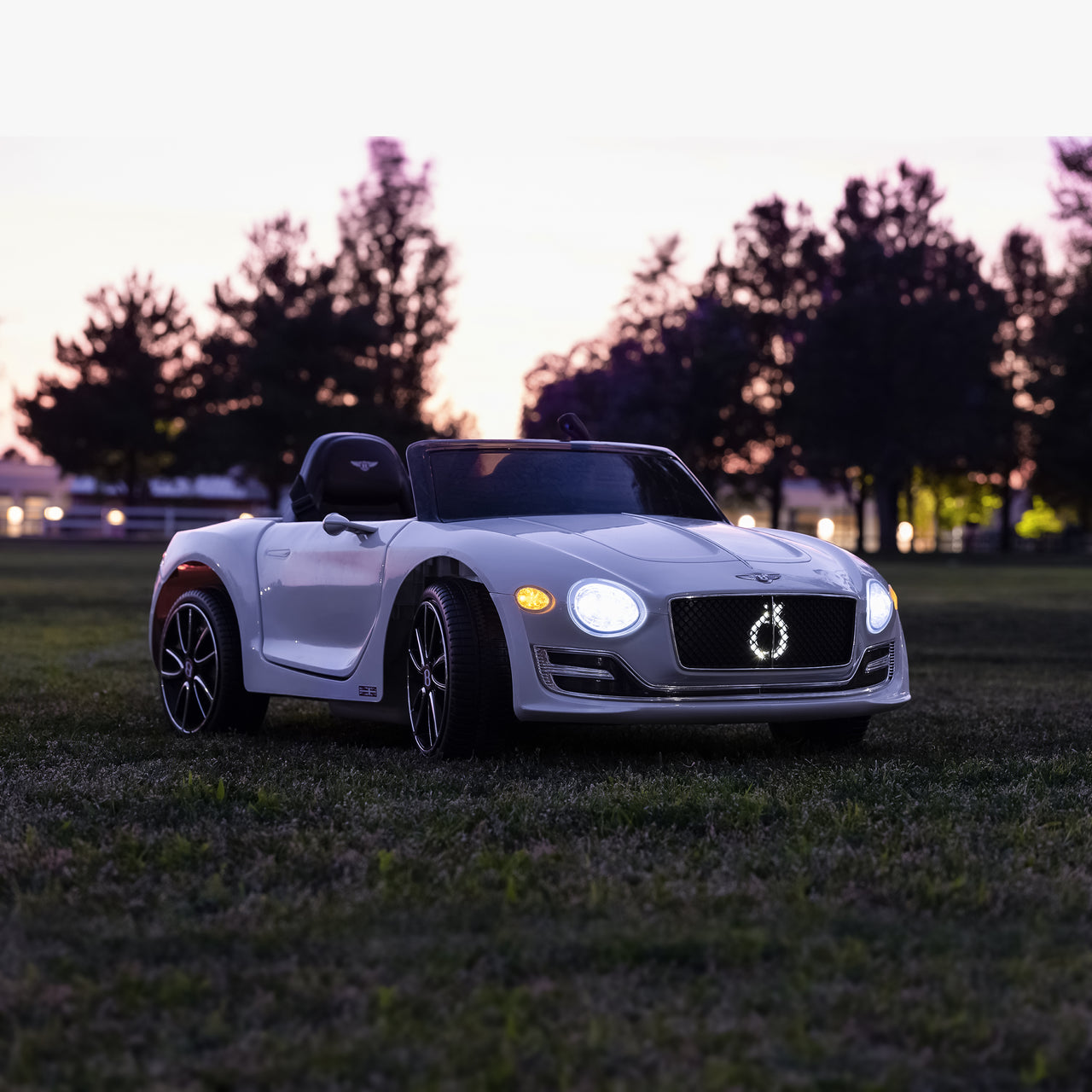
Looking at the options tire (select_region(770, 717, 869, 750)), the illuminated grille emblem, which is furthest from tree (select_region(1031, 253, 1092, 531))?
the illuminated grille emblem

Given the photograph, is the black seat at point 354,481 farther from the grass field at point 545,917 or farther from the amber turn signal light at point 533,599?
the amber turn signal light at point 533,599

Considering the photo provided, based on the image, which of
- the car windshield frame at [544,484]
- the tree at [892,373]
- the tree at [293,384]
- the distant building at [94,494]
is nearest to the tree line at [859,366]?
the tree at [892,373]

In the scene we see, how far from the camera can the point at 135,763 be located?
6902 millimetres

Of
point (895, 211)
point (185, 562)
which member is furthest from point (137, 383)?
point (185, 562)

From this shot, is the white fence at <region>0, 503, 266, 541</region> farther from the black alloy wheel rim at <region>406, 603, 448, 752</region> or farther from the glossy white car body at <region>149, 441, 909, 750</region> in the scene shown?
the black alloy wheel rim at <region>406, 603, 448, 752</region>

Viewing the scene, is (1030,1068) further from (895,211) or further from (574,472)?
(895,211)

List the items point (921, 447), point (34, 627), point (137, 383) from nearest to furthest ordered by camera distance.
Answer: point (34, 627), point (921, 447), point (137, 383)

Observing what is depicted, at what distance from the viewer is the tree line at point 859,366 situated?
56.6m

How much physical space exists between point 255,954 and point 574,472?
463 cm

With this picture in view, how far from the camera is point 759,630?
6.75 meters

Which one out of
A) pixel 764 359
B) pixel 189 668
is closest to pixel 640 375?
pixel 764 359

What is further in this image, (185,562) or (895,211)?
(895,211)

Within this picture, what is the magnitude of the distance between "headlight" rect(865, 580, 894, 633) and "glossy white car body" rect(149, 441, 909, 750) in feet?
0.11

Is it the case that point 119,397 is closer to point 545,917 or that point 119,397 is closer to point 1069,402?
→ point 1069,402
